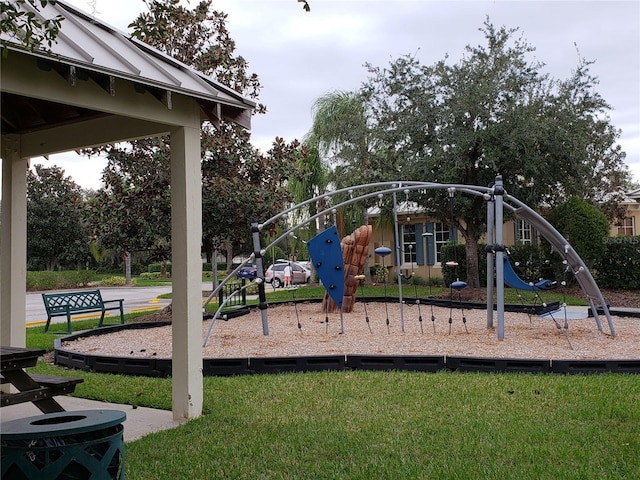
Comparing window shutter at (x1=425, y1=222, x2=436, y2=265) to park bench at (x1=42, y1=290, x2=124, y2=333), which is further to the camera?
window shutter at (x1=425, y1=222, x2=436, y2=265)

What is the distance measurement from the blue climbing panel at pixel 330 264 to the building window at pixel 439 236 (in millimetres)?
14207

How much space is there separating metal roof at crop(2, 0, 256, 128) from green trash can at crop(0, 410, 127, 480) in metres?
2.26

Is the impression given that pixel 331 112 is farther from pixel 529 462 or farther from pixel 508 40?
pixel 529 462

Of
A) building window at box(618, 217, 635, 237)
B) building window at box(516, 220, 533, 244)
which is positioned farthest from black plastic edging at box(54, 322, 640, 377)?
building window at box(618, 217, 635, 237)

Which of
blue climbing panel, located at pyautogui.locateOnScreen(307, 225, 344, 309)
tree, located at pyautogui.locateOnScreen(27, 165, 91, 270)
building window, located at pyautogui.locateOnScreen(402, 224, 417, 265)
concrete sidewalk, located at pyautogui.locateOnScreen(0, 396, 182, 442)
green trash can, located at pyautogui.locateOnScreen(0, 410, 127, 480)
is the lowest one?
concrete sidewalk, located at pyautogui.locateOnScreen(0, 396, 182, 442)

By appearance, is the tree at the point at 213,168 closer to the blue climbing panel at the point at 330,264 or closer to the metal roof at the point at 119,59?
the blue climbing panel at the point at 330,264

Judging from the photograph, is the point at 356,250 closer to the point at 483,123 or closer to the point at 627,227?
the point at 483,123

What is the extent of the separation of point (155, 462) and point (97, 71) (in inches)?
108

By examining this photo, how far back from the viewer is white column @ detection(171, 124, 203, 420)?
5484mm

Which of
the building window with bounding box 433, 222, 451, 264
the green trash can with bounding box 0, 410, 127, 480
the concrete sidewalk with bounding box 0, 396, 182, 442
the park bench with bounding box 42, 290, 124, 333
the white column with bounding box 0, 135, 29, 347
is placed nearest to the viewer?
the green trash can with bounding box 0, 410, 127, 480

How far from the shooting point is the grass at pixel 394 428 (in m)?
4.10

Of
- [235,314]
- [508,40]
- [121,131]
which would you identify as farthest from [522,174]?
[121,131]

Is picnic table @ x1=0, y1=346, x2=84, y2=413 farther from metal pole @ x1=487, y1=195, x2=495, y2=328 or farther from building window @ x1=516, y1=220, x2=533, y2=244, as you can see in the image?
building window @ x1=516, y1=220, x2=533, y2=244

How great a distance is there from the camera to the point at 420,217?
83.5 feet
